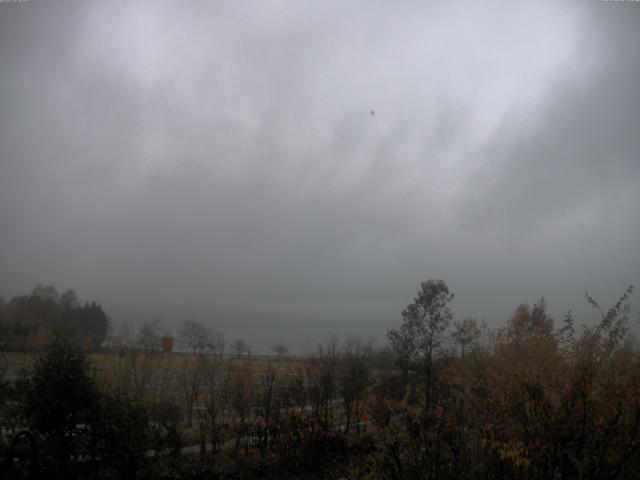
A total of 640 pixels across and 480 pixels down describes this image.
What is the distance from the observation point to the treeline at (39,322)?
15230 mm


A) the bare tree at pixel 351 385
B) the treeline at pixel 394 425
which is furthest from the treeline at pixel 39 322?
the bare tree at pixel 351 385

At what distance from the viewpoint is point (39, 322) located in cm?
2745

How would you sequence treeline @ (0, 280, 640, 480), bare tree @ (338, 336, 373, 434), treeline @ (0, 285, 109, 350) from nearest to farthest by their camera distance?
treeline @ (0, 280, 640, 480)
treeline @ (0, 285, 109, 350)
bare tree @ (338, 336, 373, 434)

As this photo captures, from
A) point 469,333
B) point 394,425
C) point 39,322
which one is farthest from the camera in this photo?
point 39,322

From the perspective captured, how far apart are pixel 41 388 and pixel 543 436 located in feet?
30.2

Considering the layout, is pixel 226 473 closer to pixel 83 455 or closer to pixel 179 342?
pixel 83 455

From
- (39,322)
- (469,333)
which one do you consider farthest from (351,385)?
(39,322)

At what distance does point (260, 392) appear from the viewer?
17.0 metres

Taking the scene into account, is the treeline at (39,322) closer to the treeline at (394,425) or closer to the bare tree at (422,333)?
the treeline at (394,425)

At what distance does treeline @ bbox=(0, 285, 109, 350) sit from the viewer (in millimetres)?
15230

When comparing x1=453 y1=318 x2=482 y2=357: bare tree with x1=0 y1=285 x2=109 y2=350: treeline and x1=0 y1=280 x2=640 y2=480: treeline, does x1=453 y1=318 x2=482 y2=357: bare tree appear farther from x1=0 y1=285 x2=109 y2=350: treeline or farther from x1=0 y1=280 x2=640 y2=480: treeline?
x1=0 y1=285 x2=109 y2=350: treeline

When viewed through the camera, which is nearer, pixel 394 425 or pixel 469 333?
pixel 394 425

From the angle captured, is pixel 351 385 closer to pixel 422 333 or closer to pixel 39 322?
pixel 422 333

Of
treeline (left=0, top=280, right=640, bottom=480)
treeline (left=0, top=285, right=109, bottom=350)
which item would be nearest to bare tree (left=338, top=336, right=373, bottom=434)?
treeline (left=0, top=280, right=640, bottom=480)
